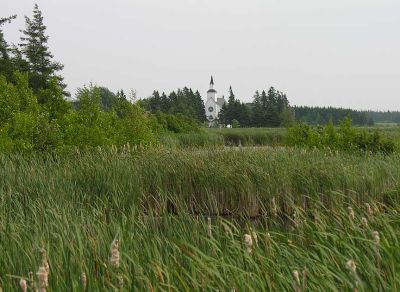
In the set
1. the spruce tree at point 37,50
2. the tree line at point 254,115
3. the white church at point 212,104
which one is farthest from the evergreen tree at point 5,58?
the white church at point 212,104

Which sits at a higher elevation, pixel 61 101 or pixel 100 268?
pixel 61 101

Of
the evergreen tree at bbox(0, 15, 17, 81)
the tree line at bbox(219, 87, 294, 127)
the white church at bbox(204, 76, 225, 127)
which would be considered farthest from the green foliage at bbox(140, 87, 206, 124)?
the evergreen tree at bbox(0, 15, 17, 81)

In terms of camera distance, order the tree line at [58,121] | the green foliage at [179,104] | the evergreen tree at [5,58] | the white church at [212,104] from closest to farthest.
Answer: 1. the tree line at [58,121]
2. the evergreen tree at [5,58]
3. the green foliage at [179,104]
4. the white church at [212,104]

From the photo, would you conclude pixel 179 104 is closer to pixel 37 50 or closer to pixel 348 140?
pixel 37 50

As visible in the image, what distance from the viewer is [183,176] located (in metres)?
8.70

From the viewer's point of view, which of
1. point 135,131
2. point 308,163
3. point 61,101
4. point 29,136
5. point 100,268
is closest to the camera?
point 100,268

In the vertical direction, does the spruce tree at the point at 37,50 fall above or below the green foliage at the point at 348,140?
above

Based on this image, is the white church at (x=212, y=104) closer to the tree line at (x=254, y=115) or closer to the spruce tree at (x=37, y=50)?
the tree line at (x=254, y=115)

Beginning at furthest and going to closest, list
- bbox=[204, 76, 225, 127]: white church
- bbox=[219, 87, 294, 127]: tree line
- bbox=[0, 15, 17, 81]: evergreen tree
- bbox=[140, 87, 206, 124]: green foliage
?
1. bbox=[204, 76, 225, 127]: white church
2. bbox=[219, 87, 294, 127]: tree line
3. bbox=[140, 87, 206, 124]: green foliage
4. bbox=[0, 15, 17, 81]: evergreen tree

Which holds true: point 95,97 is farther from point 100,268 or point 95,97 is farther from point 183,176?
point 100,268

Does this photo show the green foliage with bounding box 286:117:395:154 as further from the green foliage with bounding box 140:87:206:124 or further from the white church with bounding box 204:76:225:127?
the white church with bounding box 204:76:225:127

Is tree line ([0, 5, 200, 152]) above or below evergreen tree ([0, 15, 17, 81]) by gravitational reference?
below

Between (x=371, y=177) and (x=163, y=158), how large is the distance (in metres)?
4.39

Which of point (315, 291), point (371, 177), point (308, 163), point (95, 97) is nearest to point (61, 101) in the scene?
point (95, 97)
